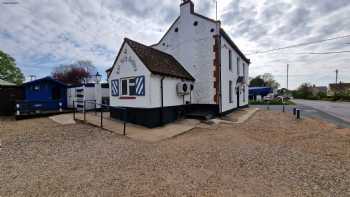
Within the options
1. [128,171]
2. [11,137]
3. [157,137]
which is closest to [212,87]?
[157,137]

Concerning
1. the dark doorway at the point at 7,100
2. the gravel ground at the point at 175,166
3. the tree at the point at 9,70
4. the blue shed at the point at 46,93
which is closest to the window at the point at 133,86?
the gravel ground at the point at 175,166

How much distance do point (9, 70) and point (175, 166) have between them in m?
43.6

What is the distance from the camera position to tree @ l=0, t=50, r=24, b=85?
3250 cm

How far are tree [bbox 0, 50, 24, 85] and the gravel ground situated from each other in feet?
119

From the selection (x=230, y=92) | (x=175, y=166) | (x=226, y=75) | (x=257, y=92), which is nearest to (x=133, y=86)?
(x=175, y=166)

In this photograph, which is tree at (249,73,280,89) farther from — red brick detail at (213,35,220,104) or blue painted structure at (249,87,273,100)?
red brick detail at (213,35,220,104)

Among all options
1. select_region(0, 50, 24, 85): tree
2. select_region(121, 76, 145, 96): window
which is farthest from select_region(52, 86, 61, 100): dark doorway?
select_region(0, 50, 24, 85): tree

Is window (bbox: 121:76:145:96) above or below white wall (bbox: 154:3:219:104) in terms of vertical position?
below

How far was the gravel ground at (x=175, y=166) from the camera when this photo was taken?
330 centimetres

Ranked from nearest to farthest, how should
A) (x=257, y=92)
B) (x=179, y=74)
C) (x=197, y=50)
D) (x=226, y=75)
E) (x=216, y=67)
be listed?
(x=179, y=74)
(x=216, y=67)
(x=197, y=50)
(x=226, y=75)
(x=257, y=92)

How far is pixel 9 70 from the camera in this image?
33.8 metres

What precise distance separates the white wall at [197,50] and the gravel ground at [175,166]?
584 centimetres

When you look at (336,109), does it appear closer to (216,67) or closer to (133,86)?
(216,67)

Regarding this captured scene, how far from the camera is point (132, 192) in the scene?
10.5 ft
